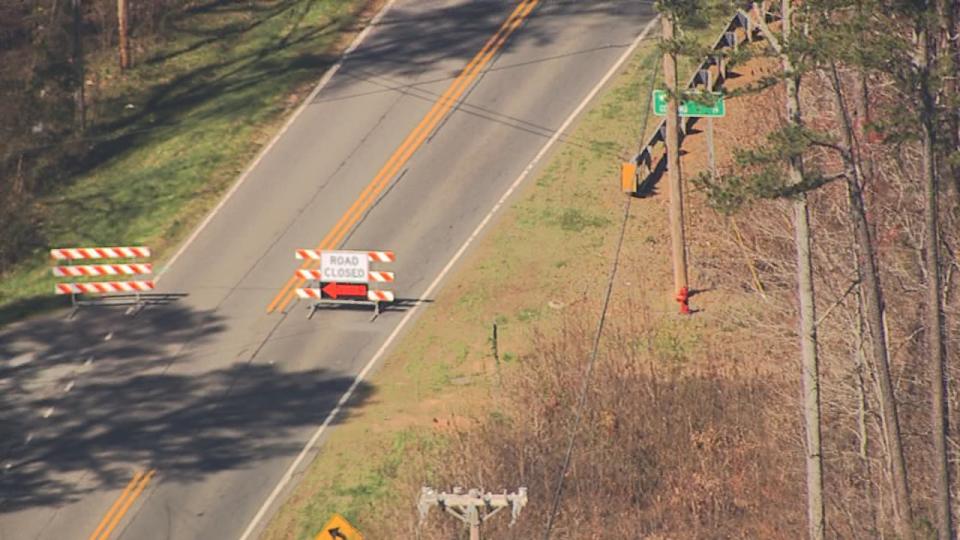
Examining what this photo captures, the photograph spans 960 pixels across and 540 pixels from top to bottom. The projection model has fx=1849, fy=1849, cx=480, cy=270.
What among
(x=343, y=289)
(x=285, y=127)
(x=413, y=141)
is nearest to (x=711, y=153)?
(x=343, y=289)

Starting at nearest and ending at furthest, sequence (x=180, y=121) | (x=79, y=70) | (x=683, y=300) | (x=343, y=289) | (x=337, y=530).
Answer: (x=337, y=530) < (x=683, y=300) < (x=343, y=289) < (x=180, y=121) < (x=79, y=70)

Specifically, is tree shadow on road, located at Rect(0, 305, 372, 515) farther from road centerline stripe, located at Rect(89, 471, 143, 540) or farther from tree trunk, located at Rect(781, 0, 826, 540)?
tree trunk, located at Rect(781, 0, 826, 540)

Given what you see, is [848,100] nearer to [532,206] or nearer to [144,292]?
[532,206]

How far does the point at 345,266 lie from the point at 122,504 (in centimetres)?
779

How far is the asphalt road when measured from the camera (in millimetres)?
35062

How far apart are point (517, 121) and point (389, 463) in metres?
13.6

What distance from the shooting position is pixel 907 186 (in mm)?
34188

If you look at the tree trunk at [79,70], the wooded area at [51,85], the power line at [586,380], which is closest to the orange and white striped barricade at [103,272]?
the wooded area at [51,85]

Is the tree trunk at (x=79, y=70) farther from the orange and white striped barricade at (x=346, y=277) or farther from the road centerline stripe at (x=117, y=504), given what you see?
the road centerline stripe at (x=117, y=504)

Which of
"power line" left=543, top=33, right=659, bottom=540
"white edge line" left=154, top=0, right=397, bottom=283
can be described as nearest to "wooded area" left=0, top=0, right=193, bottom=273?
"white edge line" left=154, top=0, right=397, bottom=283

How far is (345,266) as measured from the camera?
130ft

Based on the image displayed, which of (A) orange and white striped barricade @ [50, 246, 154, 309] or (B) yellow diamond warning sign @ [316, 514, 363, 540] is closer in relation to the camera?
(B) yellow diamond warning sign @ [316, 514, 363, 540]

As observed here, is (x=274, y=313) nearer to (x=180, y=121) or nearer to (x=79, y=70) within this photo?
(x=180, y=121)

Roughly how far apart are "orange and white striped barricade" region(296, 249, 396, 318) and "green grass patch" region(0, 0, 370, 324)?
4720 millimetres
